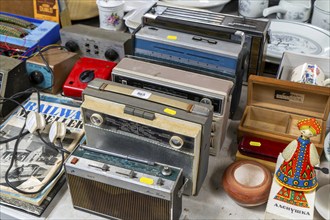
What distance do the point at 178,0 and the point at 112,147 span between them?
71cm

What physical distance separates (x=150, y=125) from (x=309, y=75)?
0.43 meters

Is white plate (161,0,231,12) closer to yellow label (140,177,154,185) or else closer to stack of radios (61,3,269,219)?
stack of radios (61,3,269,219)

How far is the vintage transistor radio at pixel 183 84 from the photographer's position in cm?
79

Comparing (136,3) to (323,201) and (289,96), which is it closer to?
(289,96)

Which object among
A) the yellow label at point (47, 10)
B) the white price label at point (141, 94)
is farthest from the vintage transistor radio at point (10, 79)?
the white price label at point (141, 94)

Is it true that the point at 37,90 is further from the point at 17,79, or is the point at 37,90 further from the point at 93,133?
the point at 93,133

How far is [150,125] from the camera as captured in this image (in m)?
0.71

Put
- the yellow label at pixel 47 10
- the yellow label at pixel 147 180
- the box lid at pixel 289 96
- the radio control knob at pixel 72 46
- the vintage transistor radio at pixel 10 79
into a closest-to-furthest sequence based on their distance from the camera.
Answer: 1. the yellow label at pixel 147 180
2. the box lid at pixel 289 96
3. the vintage transistor radio at pixel 10 79
4. the radio control knob at pixel 72 46
5. the yellow label at pixel 47 10

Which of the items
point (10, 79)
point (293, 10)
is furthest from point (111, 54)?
point (293, 10)

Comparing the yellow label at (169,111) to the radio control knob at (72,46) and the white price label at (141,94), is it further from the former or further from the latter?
the radio control knob at (72,46)

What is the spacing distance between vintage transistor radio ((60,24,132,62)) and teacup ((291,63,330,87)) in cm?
42

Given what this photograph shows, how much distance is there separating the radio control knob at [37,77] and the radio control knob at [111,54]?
0.17 meters

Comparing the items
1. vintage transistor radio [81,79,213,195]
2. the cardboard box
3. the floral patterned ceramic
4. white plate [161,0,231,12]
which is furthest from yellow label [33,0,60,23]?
vintage transistor radio [81,79,213,195]

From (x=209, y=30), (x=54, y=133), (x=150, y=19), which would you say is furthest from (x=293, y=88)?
(x=54, y=133)
